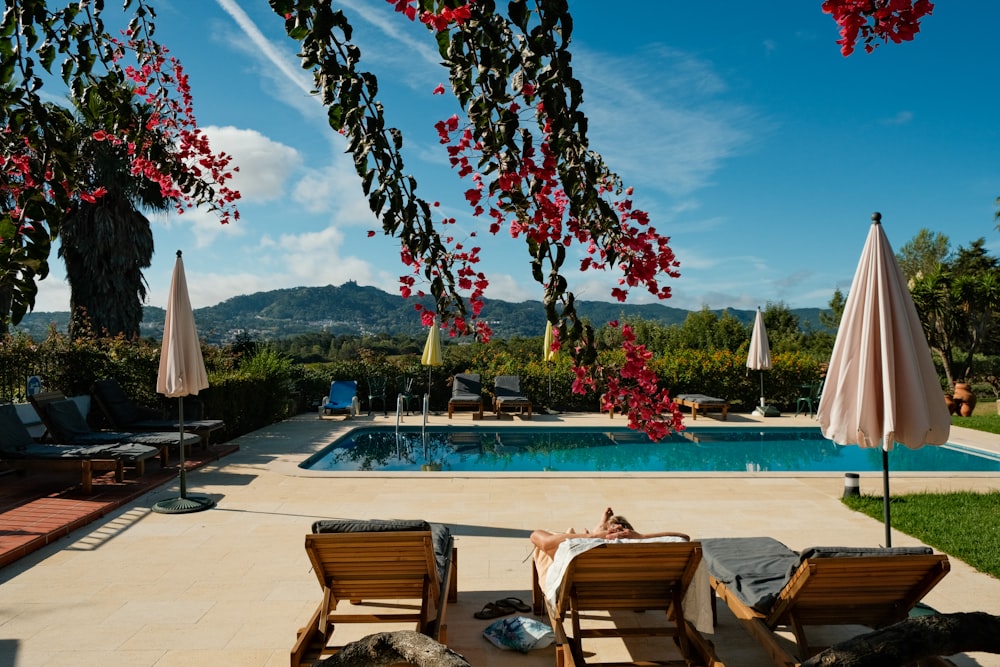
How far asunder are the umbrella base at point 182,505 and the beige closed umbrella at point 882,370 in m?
5.76

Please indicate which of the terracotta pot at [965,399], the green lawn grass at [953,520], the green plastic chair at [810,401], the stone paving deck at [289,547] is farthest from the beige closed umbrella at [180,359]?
the terracotta pot at [965,399]

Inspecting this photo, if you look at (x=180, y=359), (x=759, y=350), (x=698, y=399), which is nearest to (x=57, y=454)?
(x=180, y=359)

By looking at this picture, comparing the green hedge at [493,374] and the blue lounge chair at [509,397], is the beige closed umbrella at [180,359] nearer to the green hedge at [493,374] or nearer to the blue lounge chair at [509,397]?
the green hedge at [493,374]

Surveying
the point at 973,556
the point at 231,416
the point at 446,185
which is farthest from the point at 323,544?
the point at 231,416

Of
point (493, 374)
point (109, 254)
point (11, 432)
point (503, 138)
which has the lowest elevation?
point (11, 432)

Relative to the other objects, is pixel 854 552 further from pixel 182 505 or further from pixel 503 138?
pixel 182 505

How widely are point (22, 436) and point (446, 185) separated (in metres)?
7.30

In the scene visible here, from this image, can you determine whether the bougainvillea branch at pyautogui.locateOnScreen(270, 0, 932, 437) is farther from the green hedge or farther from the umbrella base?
the green hedge

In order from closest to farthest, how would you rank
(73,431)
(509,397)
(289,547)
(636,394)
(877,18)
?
(877,18) < (636,394) < (289,547) < (73,431) < (509,397)

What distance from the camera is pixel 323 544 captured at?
11.4 ft

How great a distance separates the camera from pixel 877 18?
1391 millimetres

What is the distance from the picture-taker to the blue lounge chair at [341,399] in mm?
14297

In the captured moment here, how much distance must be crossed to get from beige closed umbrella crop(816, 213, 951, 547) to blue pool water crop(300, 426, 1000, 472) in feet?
20.7

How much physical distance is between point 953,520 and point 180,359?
25.3 ft
